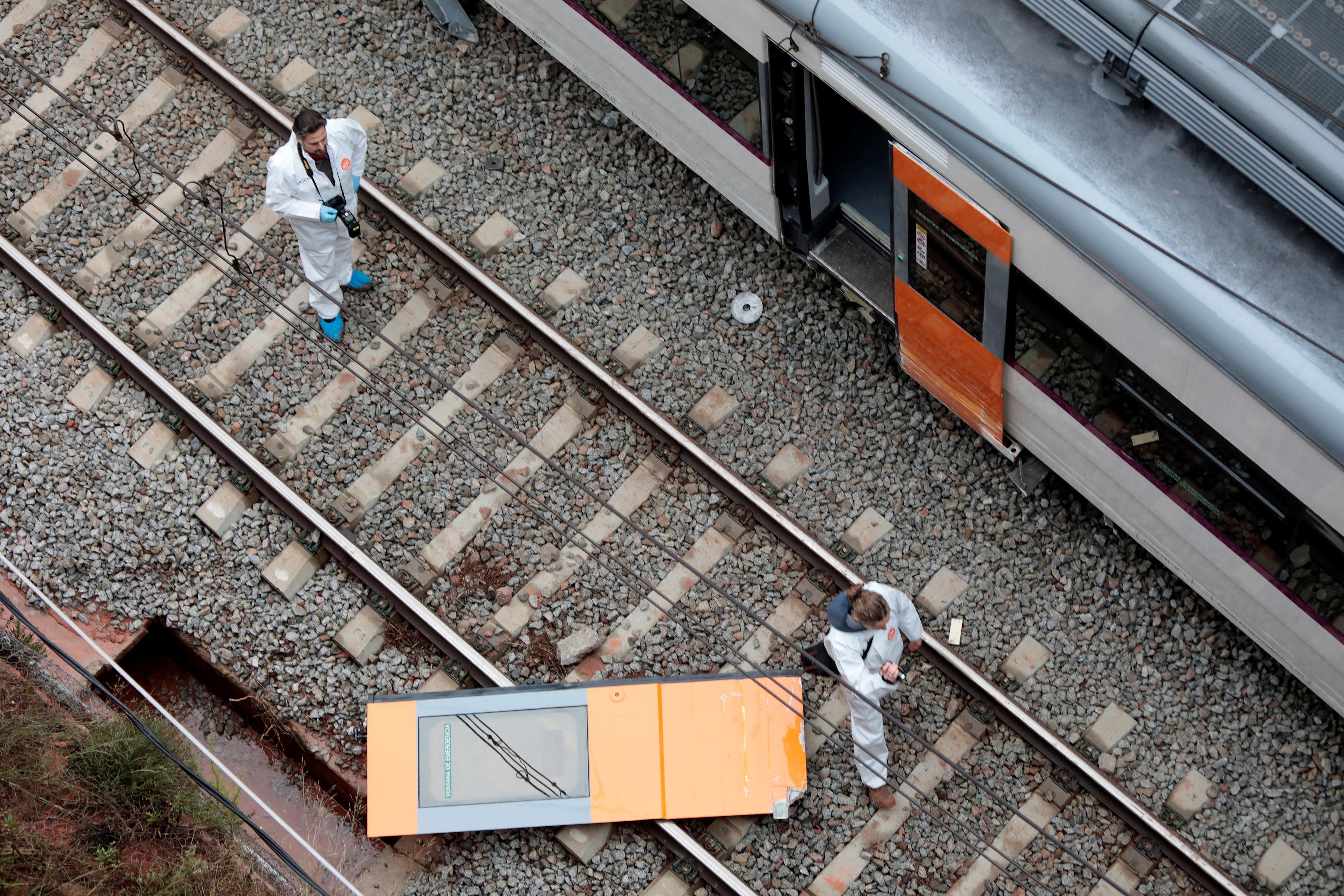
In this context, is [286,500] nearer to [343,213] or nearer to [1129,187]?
[343,213]

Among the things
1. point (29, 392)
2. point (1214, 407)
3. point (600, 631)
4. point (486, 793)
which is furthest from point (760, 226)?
point (29, 392)

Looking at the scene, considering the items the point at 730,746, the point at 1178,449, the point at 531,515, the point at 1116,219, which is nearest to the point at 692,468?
the point at 531,515

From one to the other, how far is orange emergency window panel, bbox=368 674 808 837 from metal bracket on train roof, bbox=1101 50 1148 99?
370 centimetres

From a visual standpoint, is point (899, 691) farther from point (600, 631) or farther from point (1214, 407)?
point (1214, 407)

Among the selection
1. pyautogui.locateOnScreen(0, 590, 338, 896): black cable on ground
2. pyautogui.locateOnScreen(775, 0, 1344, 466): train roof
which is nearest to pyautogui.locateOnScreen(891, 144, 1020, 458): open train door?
pyautogui.locateOnScreen(775, 0, 1344, 466): train roof

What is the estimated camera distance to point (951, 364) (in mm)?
7930

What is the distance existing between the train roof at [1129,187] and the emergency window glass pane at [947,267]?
60 cm

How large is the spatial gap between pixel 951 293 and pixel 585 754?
3359 mm

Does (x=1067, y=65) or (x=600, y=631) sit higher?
(x=1067, y=65)

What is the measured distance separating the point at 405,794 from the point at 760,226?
4.11m

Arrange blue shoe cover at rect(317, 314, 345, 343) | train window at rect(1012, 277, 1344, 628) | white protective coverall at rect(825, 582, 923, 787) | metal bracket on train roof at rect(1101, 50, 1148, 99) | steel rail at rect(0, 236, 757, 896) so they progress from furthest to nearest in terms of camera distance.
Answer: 1. blue shoe cover at rect(317, 314, 345, 343)
2. steel rail at rect(0, 236, 757, 896)
3. white protective coverall at rect(825, 582, 923, 787)
4. train window at rect(1012, 277, 1344, 628)
5. metal bracket on train roof at rect(1101, 50, 1148, 99)

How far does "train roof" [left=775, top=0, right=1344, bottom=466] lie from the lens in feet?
20.1

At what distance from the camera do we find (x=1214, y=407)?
6.46 metres

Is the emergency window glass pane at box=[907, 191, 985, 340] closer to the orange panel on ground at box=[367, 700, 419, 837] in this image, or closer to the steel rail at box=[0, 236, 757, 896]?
the steel rail at box=[0, 236, 757, 896]
